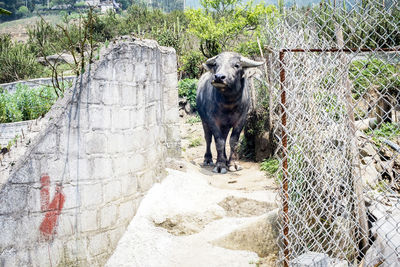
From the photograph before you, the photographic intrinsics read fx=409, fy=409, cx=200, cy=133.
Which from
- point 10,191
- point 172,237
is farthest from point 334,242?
point 10,191

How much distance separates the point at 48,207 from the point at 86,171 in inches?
19.8

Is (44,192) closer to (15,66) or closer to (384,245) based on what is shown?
(384,245)

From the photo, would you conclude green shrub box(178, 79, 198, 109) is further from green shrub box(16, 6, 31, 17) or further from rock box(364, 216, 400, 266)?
green shrub box(16, 6, 31, 17)

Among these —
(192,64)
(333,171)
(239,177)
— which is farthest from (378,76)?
(192,64)

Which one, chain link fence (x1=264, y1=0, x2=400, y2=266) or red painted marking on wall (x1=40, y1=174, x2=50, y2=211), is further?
red painted marking on wall (x1=40, y1=174, x2=50, y2=211)

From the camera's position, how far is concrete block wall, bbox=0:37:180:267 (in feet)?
12.7

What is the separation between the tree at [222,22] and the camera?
60.2 feet

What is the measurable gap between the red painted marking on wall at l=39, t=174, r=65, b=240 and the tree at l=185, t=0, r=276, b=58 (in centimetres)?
1455

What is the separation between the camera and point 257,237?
424 centimetres

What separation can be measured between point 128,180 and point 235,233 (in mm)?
1327

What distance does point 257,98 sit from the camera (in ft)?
29.8

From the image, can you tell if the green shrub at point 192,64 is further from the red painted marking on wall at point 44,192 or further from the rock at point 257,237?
the red painted marking on wall at point 44,192

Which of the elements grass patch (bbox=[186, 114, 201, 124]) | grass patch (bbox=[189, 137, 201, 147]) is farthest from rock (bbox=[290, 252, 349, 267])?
grass patch (bbox=[186, 114, 201, 124])

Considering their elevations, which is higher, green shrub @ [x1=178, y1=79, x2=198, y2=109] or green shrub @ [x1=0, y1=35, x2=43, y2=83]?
green shrub @ [x1=0, y1=35, x2=43, y2=83]
